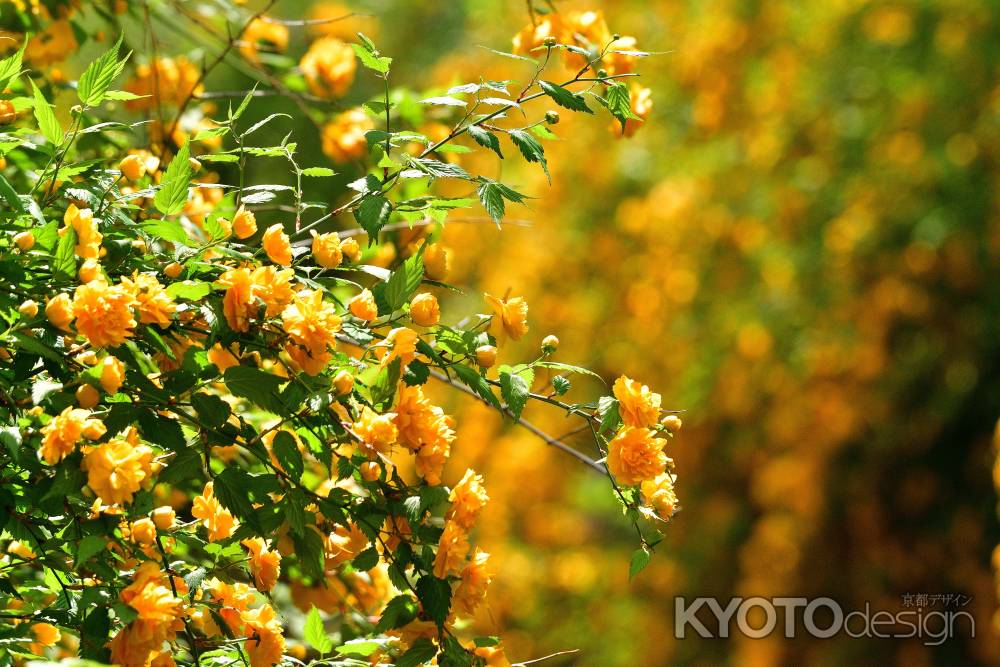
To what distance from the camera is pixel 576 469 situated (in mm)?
5082

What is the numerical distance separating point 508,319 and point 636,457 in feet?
0.64

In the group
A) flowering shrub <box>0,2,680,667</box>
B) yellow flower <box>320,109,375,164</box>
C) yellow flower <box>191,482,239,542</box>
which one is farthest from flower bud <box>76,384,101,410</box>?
yellow flower <box>320,109,375,164</box>

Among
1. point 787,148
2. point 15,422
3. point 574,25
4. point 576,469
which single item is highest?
point 787,148

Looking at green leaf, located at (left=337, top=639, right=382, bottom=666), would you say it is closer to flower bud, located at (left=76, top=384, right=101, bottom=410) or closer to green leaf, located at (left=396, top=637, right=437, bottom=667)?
green leaf, located at (left=396, top=637, right=437, bottom=667)

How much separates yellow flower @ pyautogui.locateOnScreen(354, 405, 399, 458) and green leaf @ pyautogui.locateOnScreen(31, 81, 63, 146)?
36 cm

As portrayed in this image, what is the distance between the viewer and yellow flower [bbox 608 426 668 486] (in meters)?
1.02

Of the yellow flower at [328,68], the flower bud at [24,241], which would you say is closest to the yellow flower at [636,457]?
the flower bud at [24,241]

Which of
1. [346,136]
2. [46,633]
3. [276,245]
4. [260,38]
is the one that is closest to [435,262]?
[276,245]

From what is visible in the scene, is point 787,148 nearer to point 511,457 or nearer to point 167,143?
point 511,457

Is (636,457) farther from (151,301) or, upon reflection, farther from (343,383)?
(151,301)

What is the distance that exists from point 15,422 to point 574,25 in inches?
34.9

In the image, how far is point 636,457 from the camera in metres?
1.02

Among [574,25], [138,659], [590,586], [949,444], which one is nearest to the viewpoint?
[138,659]

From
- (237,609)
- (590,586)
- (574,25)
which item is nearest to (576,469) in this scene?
(590,586)
